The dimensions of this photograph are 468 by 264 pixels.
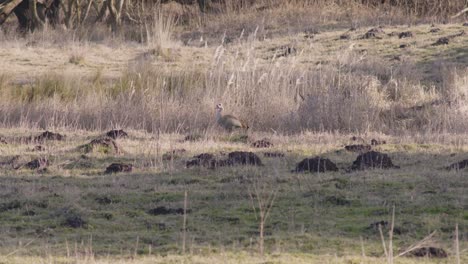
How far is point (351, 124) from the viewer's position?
51.7ft

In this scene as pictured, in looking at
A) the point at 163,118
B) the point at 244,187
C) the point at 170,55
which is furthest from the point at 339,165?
the point at 170,55

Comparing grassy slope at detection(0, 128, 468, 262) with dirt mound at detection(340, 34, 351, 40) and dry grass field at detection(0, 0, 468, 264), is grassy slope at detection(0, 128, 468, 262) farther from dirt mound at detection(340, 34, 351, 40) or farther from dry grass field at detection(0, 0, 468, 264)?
dirt mound at detection(340, 34, 351, 40)

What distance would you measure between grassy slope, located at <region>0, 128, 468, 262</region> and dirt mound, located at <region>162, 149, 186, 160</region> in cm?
10

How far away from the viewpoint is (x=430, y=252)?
709 cm

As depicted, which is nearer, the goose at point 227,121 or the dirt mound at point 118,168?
the dirt mound at point 118,168

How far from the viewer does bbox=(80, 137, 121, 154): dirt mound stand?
41.3ft

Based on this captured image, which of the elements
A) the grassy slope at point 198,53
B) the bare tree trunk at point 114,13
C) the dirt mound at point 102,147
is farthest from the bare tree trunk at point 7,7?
the dirt mound at point 102,147

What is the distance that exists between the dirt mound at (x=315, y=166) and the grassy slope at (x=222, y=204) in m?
0.17

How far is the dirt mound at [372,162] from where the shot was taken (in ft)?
36.5

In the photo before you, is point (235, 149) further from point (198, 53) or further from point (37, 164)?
point (198, 53)

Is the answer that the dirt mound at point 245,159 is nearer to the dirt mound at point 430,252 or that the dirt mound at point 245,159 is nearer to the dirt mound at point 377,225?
the dirt mound at point 377,225

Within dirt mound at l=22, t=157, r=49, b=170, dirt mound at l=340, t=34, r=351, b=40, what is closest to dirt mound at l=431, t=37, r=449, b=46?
dirt mound at l=340, t=34, r=351, b=40

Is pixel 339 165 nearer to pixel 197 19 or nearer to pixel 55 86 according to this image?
pixel 55 86

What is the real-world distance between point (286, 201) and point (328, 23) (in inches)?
801
